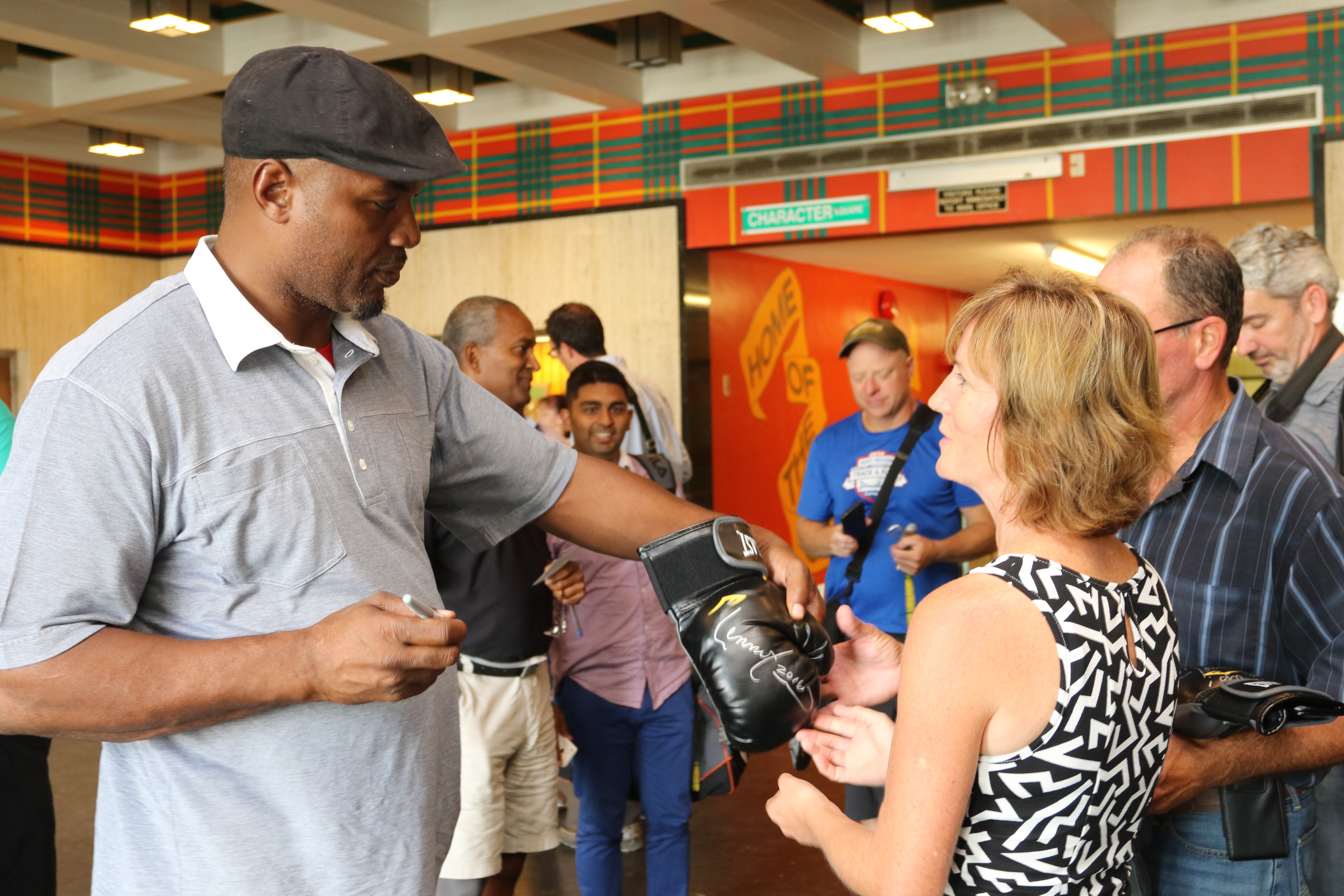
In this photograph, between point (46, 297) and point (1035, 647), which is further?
point (46, 297)

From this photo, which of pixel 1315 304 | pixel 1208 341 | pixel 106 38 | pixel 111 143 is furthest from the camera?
pixel 111 143

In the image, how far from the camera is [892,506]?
3.99 metres

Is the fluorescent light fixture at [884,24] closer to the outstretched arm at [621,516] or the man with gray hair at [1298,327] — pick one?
the man with gray hair at [1298,327]

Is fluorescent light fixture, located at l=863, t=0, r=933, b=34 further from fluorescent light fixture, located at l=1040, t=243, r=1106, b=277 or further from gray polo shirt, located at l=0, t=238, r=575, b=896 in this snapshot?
gray polo shirt, located at l=0, t=238, r=575, b=896

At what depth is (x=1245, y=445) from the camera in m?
1.87

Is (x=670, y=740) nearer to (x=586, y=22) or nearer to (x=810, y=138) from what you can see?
(x=586, y=22)

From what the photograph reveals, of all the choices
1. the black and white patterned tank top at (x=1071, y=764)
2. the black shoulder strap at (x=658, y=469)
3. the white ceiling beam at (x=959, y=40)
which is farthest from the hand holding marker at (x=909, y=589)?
the white ceiling beam at (x=959, y=40)

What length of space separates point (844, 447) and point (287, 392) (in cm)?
291

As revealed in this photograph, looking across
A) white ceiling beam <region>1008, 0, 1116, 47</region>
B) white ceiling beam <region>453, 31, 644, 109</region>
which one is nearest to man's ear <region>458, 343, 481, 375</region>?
white ceiling beam <region>453, 31, 644, 109</region>

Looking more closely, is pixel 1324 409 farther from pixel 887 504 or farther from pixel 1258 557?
pixel 1258 557

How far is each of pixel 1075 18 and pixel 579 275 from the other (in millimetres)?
3918

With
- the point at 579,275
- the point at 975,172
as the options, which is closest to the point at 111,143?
the point at 579,275

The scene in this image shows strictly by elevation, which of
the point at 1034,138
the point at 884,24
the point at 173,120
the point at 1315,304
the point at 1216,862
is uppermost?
the point at 173,120
